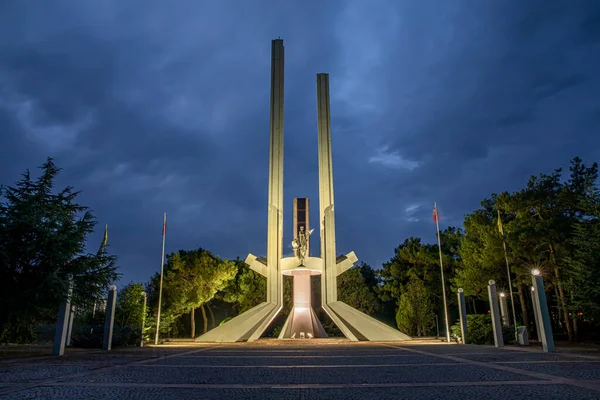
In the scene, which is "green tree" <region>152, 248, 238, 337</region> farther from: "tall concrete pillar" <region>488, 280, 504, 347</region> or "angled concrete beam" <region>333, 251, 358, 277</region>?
"tall concrete pillar" <region>488, 280, 504, 347</region>

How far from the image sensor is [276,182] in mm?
22906

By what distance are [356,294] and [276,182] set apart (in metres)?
14.6

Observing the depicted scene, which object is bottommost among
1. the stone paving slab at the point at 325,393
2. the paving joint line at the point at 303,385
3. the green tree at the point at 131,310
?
the paving joint line at the point at 303,385

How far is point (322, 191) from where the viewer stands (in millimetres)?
23109

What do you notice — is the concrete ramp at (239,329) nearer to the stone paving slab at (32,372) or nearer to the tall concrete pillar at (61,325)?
the tall concrete pillar at (61,325)

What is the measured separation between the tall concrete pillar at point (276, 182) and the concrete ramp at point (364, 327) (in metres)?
3.48

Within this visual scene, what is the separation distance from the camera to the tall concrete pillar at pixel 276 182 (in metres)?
21.5

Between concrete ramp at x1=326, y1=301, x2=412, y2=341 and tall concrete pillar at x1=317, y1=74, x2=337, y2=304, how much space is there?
4.66 ft

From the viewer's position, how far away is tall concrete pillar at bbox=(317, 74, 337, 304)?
843 inches

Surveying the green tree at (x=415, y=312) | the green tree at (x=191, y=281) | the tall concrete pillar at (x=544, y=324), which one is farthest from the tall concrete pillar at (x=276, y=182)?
the tall concrete pillar at (x=544, y=324)

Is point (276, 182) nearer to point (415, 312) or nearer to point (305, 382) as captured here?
point (415, 312)

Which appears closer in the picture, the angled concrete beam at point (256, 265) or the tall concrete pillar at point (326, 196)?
the tall concrete pillar at point (326, 196)

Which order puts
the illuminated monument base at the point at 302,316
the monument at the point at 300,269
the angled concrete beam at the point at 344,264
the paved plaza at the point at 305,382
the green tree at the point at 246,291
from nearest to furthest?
the paved plaza at the point at 305,382, the monument at the point at 300,269, the illuminated monument base at the point at 302,316, the angled concrete beam at the point at 344,264, the green tree at the point at 246,291

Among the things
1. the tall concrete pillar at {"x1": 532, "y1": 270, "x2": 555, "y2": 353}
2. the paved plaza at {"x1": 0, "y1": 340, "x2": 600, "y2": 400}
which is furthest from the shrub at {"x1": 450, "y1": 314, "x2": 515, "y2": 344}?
the paved plaza at {"x1": 0, "y1": 340, "x2": 600, "y2": 400}
